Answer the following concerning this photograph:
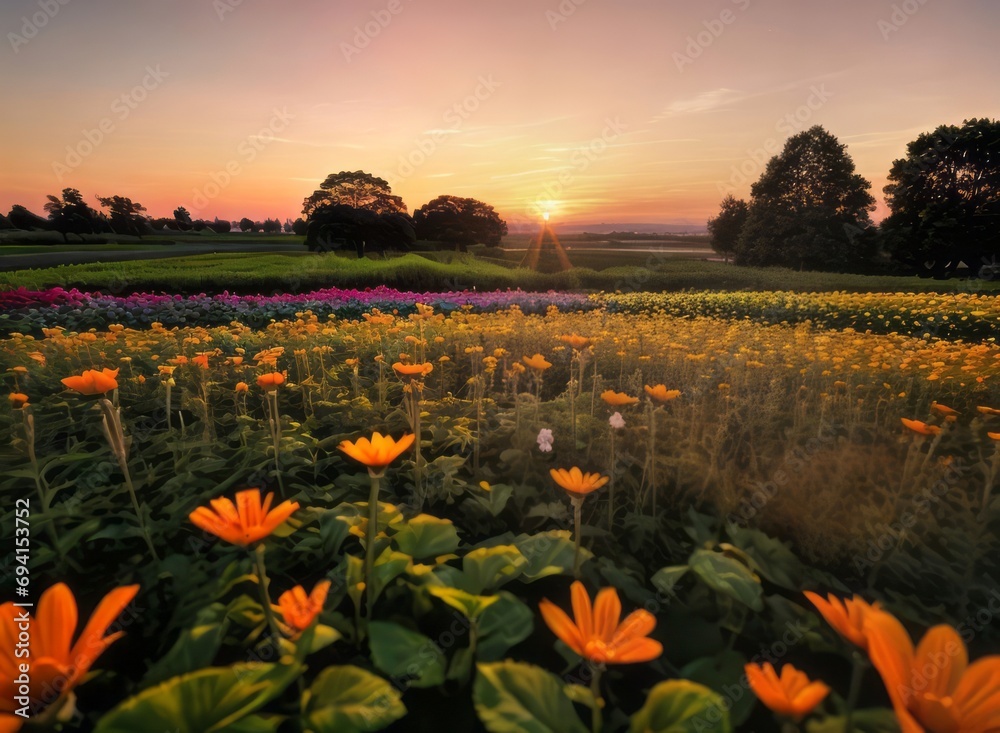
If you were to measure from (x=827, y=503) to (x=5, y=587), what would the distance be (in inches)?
107

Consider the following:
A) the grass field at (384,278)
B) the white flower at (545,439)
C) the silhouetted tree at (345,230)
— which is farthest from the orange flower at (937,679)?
the silhouetted tree at (345,230)

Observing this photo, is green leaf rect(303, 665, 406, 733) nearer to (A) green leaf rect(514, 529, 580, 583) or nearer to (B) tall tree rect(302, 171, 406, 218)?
(A) green leaf rect(514, 529, 580, 583)

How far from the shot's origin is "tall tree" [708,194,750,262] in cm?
4188

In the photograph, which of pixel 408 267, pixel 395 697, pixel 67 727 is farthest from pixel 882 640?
pixel 408 267

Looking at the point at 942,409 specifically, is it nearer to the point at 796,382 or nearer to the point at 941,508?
the point at 941,508

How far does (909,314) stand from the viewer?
974cm

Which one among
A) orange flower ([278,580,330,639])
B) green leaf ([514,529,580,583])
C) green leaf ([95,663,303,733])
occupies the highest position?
orange flower ([278,580,330,639])

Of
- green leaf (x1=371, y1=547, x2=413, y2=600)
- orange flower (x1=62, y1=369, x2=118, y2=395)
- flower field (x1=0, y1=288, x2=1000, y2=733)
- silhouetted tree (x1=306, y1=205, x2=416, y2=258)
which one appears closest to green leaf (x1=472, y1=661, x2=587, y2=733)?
flower field (x1=0, y1=288, x2=1000, y2=733)

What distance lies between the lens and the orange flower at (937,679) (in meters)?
0.62

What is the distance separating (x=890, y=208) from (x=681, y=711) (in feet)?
119

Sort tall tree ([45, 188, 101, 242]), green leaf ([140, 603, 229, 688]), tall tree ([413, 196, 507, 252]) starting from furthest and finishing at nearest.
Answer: tall tree ([413, 196, 507, 252]) → tall tree ([45, 188, 101, 242]) → green leaf ([140, 603, 229, 688])

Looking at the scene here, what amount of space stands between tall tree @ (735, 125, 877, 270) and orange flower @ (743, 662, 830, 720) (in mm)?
33680

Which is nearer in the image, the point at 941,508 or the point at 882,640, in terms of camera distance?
the point at 882,640

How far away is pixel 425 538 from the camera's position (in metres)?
1.32
